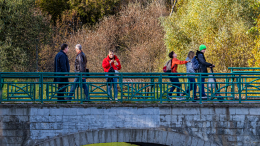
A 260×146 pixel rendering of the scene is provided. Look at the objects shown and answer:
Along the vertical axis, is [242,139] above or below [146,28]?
below

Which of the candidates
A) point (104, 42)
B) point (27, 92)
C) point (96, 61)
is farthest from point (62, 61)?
point (104, 42)

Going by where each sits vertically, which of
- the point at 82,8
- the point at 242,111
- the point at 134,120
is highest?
the point at 82,8

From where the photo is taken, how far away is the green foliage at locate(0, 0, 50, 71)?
26453 mm

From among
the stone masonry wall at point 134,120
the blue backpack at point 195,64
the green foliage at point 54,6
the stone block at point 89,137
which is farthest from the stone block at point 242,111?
the green foliage at point 54,6

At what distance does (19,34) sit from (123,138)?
2173 cm

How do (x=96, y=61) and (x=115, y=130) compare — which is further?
(x=96, y=61)

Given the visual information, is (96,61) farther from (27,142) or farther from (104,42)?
(27,142)

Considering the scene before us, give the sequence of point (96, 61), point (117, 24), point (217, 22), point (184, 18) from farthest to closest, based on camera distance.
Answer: point (117, 24)
point (96, 61)
point (184, 18)
point (217, 22)

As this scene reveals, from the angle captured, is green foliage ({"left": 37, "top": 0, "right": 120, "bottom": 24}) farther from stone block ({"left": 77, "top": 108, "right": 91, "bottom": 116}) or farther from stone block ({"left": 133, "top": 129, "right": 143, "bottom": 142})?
stone block ({"left": 133, "top": 129, "right": 143, "bottom": 142})

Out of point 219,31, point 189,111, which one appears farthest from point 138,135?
point 219,31

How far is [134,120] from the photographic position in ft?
29.8

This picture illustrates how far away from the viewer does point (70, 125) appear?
8961 mm

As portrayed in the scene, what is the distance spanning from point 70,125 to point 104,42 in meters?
22.3

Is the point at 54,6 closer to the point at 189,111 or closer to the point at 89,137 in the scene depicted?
the point at 89,137
